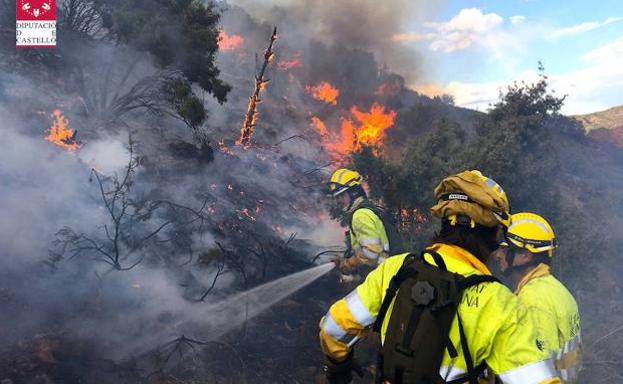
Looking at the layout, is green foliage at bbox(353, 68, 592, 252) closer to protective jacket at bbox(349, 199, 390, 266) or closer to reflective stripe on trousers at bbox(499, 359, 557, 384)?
protective jacket at bbox(349, 199, 390, 266)

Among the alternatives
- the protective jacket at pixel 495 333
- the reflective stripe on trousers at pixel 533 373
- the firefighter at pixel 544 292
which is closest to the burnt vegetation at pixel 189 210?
the firefighter at pixel 544 292

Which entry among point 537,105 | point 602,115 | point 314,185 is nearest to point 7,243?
point 314,185

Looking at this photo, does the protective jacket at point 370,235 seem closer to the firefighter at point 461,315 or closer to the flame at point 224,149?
the firefighter at point 461,315

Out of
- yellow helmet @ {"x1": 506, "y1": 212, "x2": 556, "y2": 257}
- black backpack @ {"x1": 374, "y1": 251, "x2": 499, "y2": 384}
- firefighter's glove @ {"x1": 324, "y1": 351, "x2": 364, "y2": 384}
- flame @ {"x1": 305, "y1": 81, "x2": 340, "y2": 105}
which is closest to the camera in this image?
black backpack @ {"x1": 374, "y1": 251, "x2": 499, "y2": 384}

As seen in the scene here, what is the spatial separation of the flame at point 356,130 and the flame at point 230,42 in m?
7.64

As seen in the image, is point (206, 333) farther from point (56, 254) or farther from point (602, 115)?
point (602, 115)

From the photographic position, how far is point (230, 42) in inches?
1078

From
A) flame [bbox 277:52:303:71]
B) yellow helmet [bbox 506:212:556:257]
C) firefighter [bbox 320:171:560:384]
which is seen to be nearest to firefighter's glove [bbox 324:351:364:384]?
firefighter [bbox 320:171:560:384]

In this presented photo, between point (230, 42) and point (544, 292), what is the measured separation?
26.6 meters

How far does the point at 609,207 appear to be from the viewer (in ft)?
60.4

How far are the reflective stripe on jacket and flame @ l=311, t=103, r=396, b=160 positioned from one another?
527 inches

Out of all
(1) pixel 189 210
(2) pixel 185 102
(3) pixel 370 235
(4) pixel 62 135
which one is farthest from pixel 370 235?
(2) pixel 185 102

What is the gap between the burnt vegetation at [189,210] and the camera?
17.3 ft

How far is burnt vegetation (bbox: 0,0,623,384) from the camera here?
5.28 meters
